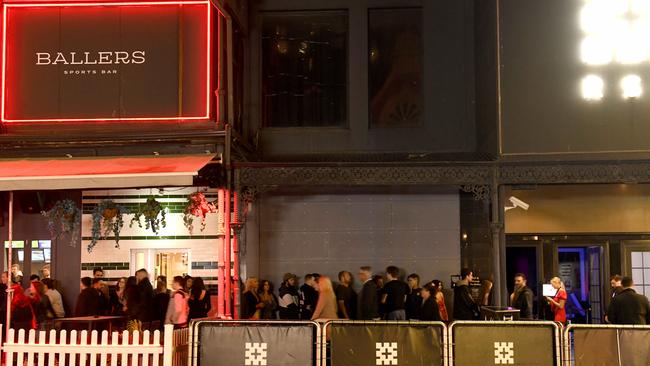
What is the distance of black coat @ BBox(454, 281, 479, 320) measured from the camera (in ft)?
51.6

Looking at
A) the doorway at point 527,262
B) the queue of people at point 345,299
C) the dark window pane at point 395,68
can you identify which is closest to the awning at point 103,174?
the queue of people at point 345,299

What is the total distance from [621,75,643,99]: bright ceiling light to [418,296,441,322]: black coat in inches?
211

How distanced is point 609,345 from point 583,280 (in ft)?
33.9

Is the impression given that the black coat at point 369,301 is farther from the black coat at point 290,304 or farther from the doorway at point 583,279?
the doorway at point 583,279

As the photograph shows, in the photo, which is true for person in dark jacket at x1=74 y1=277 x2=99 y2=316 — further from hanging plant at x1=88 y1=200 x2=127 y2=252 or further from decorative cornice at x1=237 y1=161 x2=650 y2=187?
decorative cornice at x1=237 y1=161 x2=650 y2=187

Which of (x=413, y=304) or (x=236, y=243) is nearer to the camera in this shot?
(x=236, y=243)

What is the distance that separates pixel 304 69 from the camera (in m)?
18.2

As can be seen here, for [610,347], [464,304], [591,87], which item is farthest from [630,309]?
[591,87]

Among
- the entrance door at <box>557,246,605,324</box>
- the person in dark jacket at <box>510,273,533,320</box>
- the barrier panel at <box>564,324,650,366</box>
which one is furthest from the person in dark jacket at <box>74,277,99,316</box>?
the entrance door at <box>557,246,605,324</box>

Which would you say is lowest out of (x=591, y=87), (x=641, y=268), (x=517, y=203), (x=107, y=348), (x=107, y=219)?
(x=107, y=348)

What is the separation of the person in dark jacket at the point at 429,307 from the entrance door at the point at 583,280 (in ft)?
21.1

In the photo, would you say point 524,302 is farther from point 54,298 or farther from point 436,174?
point 54,298

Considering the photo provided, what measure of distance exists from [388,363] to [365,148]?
7943mm

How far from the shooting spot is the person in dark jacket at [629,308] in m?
13.9
